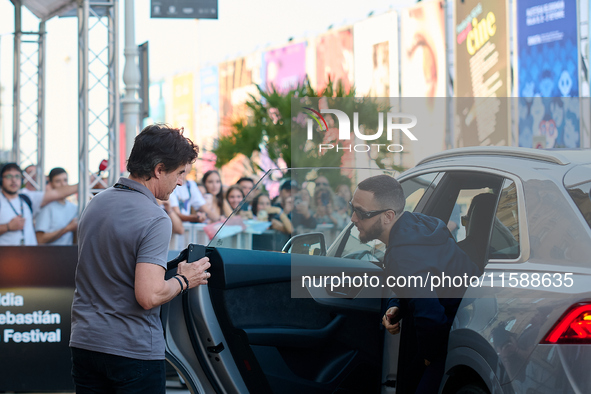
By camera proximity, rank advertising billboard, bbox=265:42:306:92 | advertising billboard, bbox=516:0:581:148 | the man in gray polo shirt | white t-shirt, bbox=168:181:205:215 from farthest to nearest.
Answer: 1. advertising billboard, bbox=265:42:306:92
2. advertising billboard, bbox=516:0:581:148
3. white t-shirt, bbox=168:181:205:215
4. the man in gray polo shirt

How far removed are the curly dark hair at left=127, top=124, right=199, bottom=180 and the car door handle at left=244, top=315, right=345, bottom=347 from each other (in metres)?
0.95

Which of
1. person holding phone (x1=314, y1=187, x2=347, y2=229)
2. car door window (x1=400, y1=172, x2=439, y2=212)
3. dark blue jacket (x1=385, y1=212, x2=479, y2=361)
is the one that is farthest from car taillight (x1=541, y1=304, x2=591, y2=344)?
person holding phone (x1=314, y1=187, x2=347, y2=229)

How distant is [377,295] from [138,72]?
8.38m

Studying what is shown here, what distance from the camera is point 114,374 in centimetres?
260

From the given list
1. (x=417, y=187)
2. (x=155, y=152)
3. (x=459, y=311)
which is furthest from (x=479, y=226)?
(x=155, y=152)

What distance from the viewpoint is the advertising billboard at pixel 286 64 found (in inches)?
2494

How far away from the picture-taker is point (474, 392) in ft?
8.83

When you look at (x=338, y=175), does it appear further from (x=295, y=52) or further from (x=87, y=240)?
(x=295, y=52)

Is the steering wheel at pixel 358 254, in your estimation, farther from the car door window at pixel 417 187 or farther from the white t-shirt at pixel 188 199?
the white t-shirt at pixel 188 199

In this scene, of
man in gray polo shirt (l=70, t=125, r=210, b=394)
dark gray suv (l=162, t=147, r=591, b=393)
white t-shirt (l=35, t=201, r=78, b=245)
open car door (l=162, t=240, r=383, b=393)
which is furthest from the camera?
white t-shirt (l=35, t=201, r=78, b=245)

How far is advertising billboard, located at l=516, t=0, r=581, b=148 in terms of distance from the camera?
21.3m

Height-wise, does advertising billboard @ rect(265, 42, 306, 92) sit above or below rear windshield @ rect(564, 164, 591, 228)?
above

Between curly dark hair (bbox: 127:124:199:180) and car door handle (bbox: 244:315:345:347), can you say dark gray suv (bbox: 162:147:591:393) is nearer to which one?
car door handle (bbox: 244:315:345:347)

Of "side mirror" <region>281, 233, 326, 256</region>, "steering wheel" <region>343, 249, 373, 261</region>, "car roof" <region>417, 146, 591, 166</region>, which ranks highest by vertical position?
"car roof" <region>417, 146, 591, 166</region>
